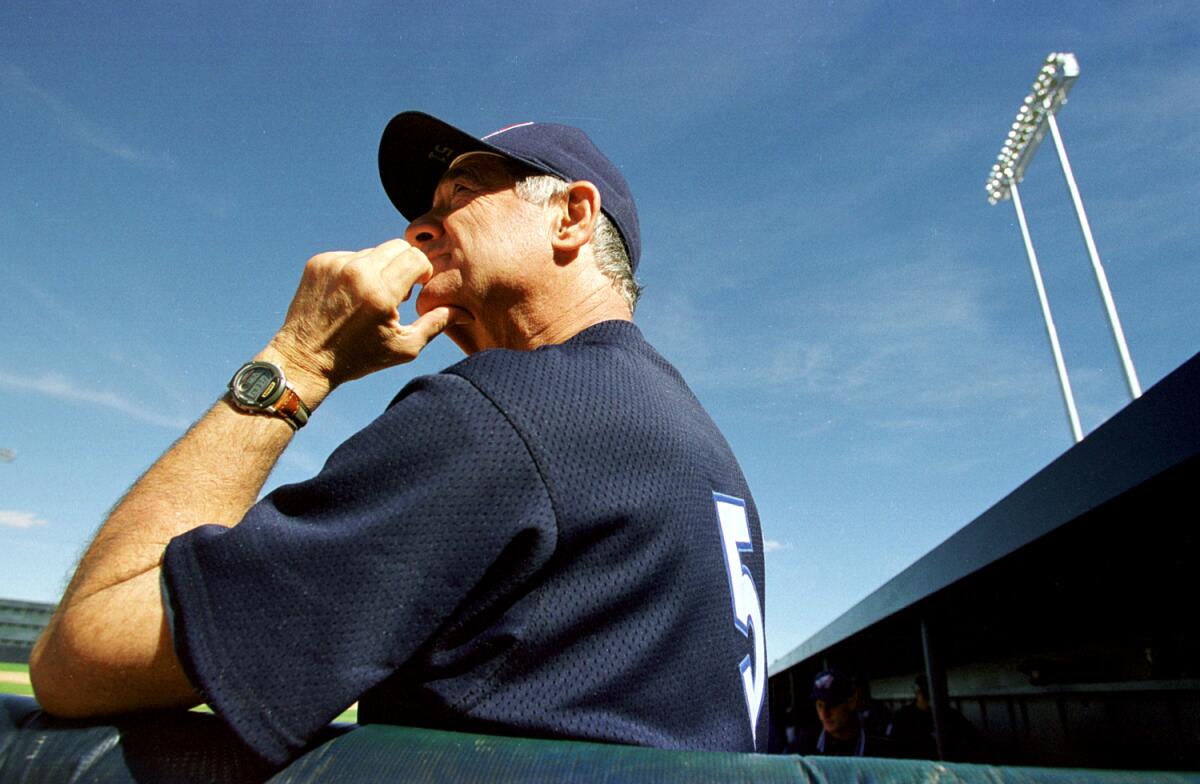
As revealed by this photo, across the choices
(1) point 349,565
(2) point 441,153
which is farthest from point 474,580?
(2) point 441,153

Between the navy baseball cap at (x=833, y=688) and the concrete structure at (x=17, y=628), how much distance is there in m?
23.6

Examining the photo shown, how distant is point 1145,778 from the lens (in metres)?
0.74

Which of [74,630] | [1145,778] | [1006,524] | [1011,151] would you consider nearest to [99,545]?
[74,630]

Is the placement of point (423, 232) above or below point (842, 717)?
above

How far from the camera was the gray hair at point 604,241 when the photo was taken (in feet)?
5.32

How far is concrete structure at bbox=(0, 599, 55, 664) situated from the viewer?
22.3m

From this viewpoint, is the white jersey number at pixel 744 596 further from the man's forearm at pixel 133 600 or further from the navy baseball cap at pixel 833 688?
the navy baseball cap at pixel 833 688

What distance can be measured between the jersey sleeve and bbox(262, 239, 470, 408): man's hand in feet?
1.38

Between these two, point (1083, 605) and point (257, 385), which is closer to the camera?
point (257, 385)

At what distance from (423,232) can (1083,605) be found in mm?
6220

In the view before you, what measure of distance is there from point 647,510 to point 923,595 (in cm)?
529

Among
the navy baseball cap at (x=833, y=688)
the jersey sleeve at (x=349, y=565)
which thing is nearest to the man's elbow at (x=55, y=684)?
the jersey sleeve at (x=349, y=565)

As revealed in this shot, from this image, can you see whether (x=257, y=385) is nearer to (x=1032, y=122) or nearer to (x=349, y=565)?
(x=349, y=565)

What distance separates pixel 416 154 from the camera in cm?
194
